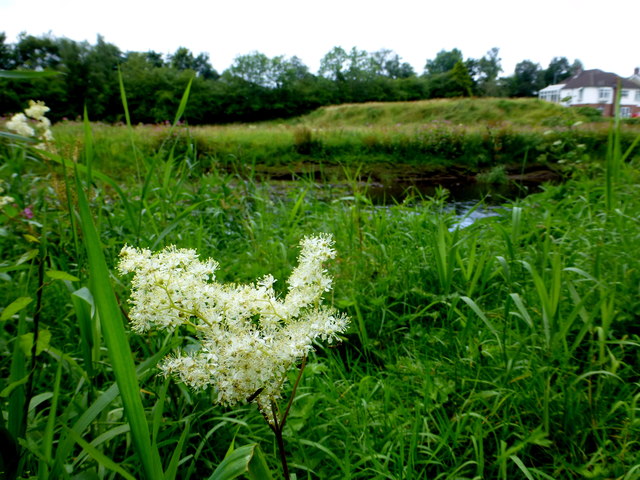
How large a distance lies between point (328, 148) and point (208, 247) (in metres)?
11.2

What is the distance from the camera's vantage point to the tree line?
2577 cm

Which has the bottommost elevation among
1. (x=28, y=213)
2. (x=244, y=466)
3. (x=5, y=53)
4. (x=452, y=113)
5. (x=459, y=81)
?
(x=244, y=466)

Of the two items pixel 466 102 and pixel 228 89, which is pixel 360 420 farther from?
pixel 228 89

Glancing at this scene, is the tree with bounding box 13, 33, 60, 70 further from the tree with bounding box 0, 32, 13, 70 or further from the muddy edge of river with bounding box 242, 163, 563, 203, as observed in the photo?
the muddy edge of river with bounding box 242, 163, 563, 203

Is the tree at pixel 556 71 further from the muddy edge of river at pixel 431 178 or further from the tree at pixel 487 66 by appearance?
the muddy edge of river at pixel 431 178

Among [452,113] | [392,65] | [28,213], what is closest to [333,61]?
[392,65]

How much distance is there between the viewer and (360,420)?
52.8 inches

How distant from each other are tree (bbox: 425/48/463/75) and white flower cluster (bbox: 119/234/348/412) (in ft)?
229

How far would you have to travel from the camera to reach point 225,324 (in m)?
0.74

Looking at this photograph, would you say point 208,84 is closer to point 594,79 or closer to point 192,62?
point 192,62

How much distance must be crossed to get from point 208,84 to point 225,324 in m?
37.0

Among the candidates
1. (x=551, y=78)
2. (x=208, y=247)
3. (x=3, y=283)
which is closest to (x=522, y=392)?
(x=208, y=247)

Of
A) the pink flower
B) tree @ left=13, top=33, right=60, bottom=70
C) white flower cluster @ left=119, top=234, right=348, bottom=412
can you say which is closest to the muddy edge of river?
the pink flower

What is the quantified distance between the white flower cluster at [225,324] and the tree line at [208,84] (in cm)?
2070
